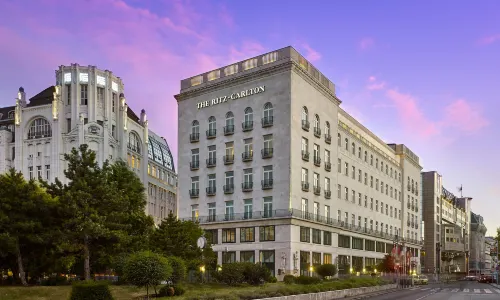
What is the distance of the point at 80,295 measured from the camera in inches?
1033

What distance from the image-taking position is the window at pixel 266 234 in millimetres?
68875

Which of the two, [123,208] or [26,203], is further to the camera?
[123,208]

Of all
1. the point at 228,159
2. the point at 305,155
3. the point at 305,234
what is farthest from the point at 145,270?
the point at 228,159

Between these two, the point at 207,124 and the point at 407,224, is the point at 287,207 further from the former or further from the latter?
the point at 407,224

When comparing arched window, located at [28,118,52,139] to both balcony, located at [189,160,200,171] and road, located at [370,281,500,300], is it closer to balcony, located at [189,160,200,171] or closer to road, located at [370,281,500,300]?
balcony, located at [189,160,200,171]

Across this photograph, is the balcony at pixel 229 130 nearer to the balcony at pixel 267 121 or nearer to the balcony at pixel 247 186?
the balcony at pixel 267 121

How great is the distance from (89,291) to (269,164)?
4657 centimetres

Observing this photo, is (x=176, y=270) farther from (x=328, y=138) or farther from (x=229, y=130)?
(x=328, y=138)

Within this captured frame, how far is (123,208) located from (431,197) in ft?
410

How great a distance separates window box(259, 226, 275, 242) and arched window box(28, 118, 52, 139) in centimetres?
4918

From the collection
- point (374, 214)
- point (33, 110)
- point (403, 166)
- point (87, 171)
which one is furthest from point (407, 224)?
point (87, 171)

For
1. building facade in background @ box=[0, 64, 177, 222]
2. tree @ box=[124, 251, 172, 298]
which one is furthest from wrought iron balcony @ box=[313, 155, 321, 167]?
tree @ box=[124, 251, 172, 298]

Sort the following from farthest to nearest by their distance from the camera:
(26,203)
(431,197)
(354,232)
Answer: (431,197)
(354,232)
(26,203)

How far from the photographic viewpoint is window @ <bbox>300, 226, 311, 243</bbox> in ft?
231
